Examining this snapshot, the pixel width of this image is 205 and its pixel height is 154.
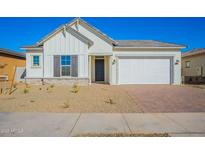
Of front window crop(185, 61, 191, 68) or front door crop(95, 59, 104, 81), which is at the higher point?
front window crop(185, 61, 191, 68)

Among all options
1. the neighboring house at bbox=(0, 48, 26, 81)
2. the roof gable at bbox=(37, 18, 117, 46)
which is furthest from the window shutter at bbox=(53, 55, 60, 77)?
the neighboring house at bbox=(0, 48, 26, 81)

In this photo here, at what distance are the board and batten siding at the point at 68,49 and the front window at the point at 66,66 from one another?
1.43 ft

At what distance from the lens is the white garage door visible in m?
14.9

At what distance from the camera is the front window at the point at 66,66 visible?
13.9 metres

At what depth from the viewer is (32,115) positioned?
555 cm

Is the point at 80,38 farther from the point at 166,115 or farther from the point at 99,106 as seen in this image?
the point at 166,115

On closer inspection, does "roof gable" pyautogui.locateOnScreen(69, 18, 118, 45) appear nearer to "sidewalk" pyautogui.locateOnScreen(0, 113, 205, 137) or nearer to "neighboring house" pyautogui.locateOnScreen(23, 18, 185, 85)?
"neighboring house" pyautogui.locateOnScreen(23, 18, 185, 85)

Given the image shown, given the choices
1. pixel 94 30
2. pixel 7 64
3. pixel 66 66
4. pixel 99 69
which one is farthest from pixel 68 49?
pixel 7 64

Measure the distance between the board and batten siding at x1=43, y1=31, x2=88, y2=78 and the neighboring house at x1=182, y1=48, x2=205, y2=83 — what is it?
1280 cm

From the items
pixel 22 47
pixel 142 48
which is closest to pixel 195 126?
pixel 142 48

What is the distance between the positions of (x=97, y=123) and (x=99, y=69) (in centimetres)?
1177

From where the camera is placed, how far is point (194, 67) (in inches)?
783

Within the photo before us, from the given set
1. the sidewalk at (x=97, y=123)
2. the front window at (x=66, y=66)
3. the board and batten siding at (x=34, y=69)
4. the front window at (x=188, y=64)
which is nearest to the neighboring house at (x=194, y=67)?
the front window at (x=188, y=64)

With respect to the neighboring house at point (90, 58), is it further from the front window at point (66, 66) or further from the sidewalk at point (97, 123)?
the sidewalk at point (97, 123)
